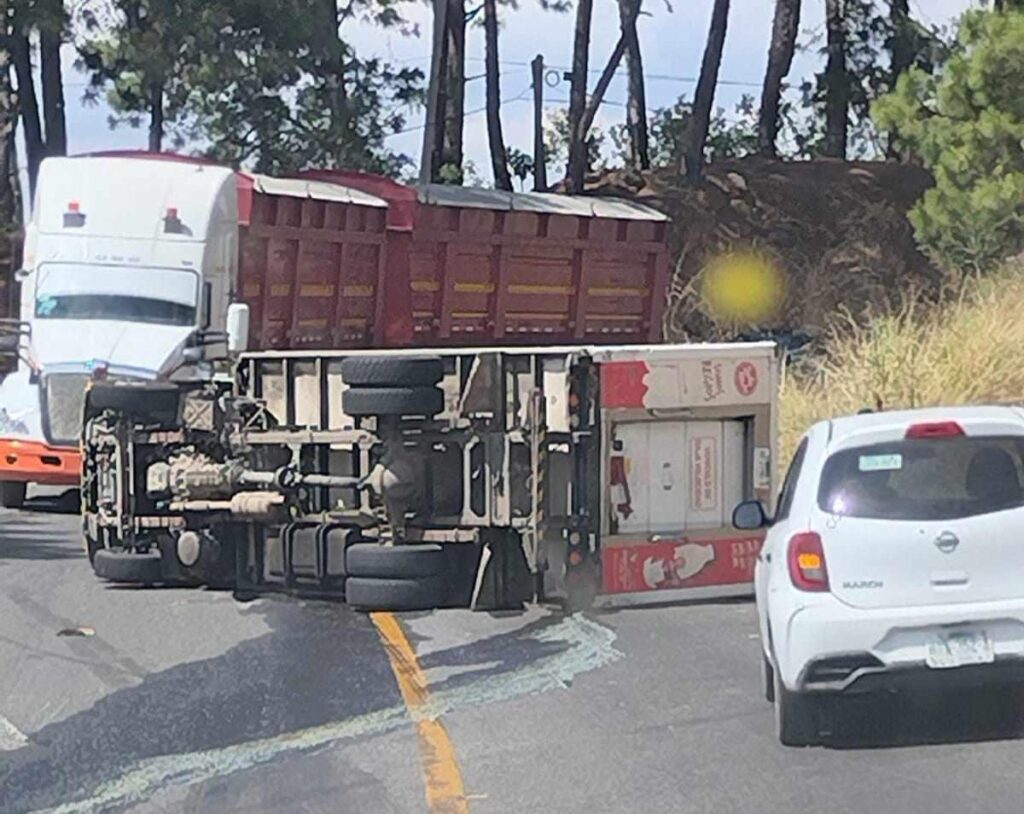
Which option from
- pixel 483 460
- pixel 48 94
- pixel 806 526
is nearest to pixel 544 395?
pixel 483 460

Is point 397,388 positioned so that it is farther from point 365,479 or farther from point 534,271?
point 534,271

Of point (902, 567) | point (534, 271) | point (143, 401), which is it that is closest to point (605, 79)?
point (534, 271)

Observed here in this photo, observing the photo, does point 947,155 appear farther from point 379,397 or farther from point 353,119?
point 353,119

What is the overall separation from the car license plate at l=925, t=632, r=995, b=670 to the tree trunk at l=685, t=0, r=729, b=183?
117 ft

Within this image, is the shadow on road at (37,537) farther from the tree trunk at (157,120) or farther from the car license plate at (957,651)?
the tree trunk at (157,120)

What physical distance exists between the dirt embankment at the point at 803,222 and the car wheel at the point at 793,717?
26834mm

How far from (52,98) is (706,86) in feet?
47.4

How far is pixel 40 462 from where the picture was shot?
19.2m

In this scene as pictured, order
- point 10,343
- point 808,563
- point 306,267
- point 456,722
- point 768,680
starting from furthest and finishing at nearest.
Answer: point 306,267
point 10,343
point 768,680
point 456,722
point 808,563

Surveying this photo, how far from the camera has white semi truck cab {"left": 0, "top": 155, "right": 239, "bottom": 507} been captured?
64.4ft

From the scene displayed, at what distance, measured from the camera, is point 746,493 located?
1327cm

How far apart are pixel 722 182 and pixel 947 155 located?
24621mm

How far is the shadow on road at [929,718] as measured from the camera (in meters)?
8.97

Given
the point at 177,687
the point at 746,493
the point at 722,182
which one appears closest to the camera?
the point at 177,687
